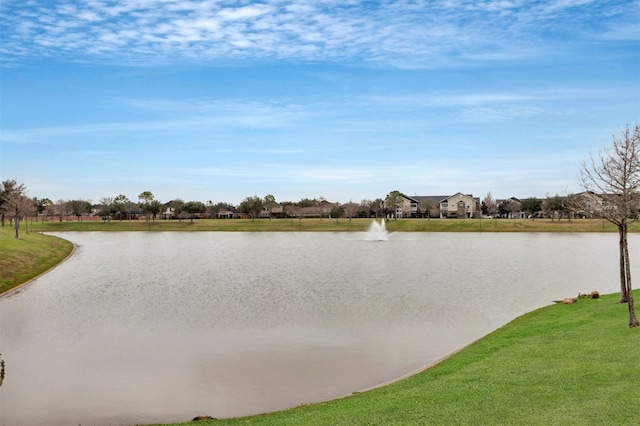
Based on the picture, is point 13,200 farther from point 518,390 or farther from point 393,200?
point 393,200

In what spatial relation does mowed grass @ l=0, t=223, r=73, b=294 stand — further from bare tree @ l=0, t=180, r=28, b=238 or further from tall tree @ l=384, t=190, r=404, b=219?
tall tree @ l=384, t=190, r=404, b=219

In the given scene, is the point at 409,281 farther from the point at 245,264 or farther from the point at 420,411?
the point at 420,411

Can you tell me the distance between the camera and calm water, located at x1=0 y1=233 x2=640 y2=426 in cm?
1560

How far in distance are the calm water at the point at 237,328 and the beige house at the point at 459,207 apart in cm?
12575

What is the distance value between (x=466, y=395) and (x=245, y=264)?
130ft

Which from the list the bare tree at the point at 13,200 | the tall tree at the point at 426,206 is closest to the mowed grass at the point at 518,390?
the bare tree at the point at 13,200

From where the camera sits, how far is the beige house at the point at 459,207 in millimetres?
171625

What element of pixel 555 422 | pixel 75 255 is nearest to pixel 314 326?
pixel 555 422

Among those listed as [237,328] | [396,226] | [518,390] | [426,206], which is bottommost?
[237,328]

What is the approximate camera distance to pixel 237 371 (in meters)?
17.7

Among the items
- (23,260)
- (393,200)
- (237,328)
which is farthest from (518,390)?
(393,200)

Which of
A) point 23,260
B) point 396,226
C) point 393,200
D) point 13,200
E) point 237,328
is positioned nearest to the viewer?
point 237,328

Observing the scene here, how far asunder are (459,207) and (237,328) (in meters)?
158

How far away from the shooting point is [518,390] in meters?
11.7
